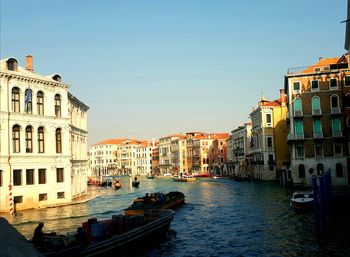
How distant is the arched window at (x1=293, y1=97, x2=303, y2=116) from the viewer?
43.6 m

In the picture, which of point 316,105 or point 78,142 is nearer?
point 78,142

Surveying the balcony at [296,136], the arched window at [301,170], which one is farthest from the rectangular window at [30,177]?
the arched window at [301,170]

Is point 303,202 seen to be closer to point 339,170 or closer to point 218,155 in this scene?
point 339,170

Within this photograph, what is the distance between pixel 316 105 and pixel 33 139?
28283 mm

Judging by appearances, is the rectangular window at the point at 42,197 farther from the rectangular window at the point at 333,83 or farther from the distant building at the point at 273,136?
the distant building at the point at 273,136

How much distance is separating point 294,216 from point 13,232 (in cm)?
2281

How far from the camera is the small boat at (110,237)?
1364 centimetres

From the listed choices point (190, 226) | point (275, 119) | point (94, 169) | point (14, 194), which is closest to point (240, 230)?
point (190, 226)

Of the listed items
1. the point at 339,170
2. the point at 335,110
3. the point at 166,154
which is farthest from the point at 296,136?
the point at 166,154

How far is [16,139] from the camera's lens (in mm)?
30359

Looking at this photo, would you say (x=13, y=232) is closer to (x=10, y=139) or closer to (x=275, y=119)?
(x=10, y=139)

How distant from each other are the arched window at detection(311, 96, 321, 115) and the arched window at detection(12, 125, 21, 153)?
95.2ft

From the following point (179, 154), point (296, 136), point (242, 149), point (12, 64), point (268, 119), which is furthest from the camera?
point (179, 154)

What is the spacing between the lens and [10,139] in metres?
29.8
